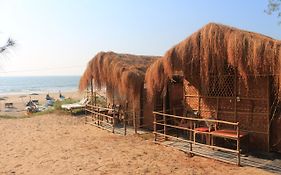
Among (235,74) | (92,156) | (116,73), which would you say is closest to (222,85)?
(235,74)

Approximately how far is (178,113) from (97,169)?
5.02 meters

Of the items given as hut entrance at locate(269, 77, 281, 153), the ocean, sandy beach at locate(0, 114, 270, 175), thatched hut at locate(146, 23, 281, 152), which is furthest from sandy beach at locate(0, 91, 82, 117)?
the ocean

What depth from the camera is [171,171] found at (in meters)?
7.37

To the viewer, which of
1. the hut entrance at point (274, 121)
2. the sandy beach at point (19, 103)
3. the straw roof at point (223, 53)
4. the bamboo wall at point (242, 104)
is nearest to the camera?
the straw roof at point (223, 53)

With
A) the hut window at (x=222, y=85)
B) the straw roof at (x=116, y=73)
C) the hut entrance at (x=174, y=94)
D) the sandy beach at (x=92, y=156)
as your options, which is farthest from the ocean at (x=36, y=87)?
the hut window at (x=222, y=85)

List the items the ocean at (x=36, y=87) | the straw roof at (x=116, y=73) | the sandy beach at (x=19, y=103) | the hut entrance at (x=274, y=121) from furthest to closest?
the ocean at (x=36, y=87)
the sandy beach at (x=19, y=103)
the straw roof at (x=116, y=73)
the hut entrance at (x=274, y=121)

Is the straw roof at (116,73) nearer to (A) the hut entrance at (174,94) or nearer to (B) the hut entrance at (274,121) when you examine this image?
(A) the hut entrance at (174,94)

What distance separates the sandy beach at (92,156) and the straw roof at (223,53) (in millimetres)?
2410

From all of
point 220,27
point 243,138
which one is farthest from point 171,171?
point 220,27

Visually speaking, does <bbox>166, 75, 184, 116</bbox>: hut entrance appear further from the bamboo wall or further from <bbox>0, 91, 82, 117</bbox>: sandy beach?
<bbox>0, 91, 82, 117</bbox>: sandy beach

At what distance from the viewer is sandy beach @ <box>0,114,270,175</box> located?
24.8ft

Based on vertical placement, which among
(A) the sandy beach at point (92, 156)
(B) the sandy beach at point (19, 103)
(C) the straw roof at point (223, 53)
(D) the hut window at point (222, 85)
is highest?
(C) the straw roof at point (223, 53)

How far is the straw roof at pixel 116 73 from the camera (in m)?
12.0

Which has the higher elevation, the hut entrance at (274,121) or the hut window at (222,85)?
the hut window at (222,85)
